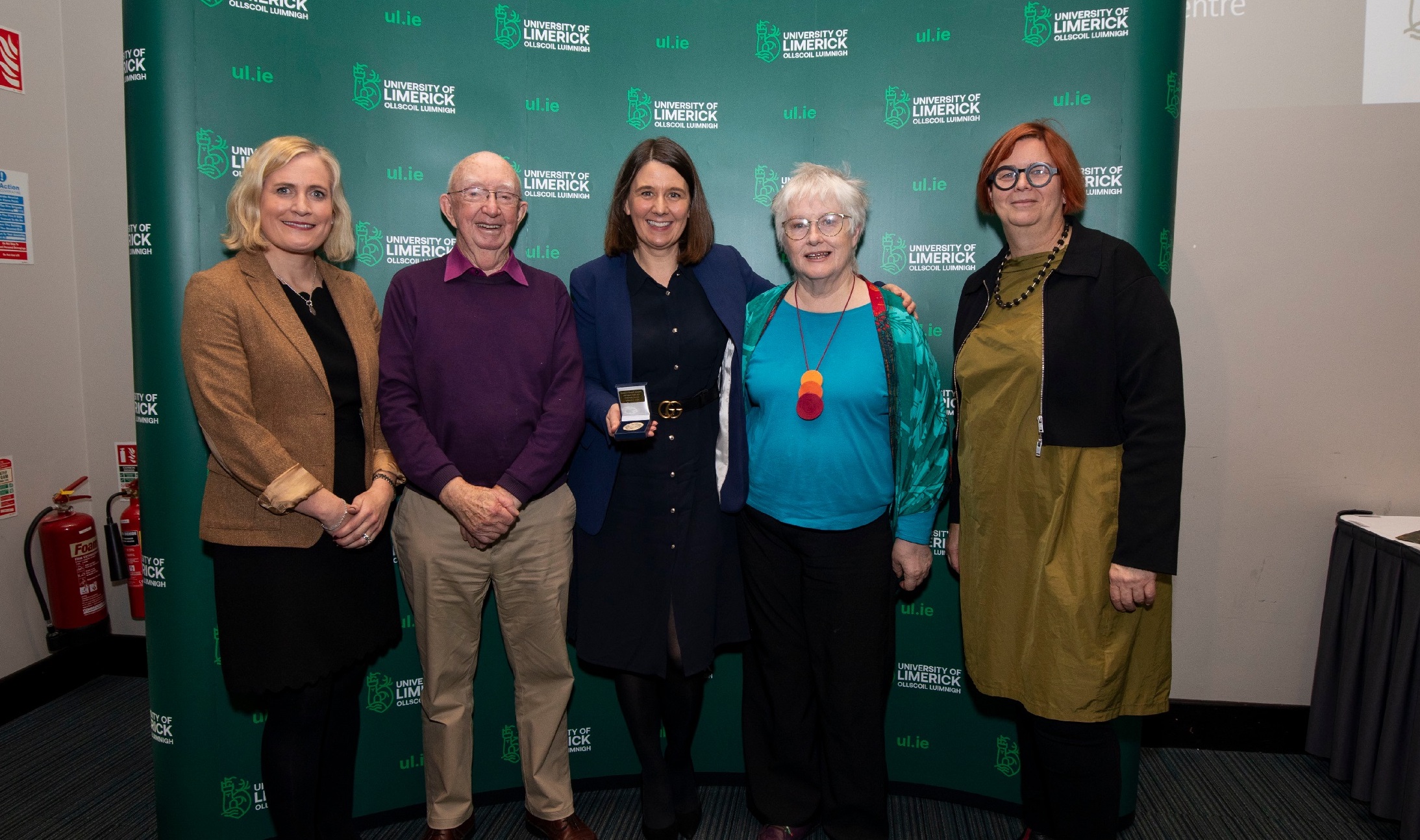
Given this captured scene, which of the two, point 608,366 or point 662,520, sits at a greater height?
point 608,366

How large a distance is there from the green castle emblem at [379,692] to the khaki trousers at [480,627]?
35 cm

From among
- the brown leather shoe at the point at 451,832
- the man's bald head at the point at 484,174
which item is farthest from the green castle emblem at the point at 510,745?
the man's bald head at the point at 484,174

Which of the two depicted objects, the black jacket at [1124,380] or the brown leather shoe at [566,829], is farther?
the brown leather shoe at [566,829]

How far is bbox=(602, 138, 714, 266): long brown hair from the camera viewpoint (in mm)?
2184

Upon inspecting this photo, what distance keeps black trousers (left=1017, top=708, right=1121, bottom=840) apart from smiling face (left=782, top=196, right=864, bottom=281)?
4.24 feet

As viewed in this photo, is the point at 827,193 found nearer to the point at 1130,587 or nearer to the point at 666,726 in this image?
the point at 1130,587

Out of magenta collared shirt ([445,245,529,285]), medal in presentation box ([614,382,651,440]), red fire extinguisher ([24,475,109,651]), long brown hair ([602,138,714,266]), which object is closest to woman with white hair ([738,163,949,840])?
long brown hair ([602,138,714,266])

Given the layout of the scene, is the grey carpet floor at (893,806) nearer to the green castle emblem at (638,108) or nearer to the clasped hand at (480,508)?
the clasped hand at (480,508)

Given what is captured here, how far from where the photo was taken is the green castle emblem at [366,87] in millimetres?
2432

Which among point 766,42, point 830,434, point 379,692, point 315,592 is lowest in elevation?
point 379,692

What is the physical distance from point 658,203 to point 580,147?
0.64m

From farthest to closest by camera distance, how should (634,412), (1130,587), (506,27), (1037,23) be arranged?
(506,27) → (1037,23) → (634,412) → (1130,587)

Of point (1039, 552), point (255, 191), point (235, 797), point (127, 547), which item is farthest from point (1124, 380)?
point (127, 547)

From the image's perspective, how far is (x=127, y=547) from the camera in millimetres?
3613
